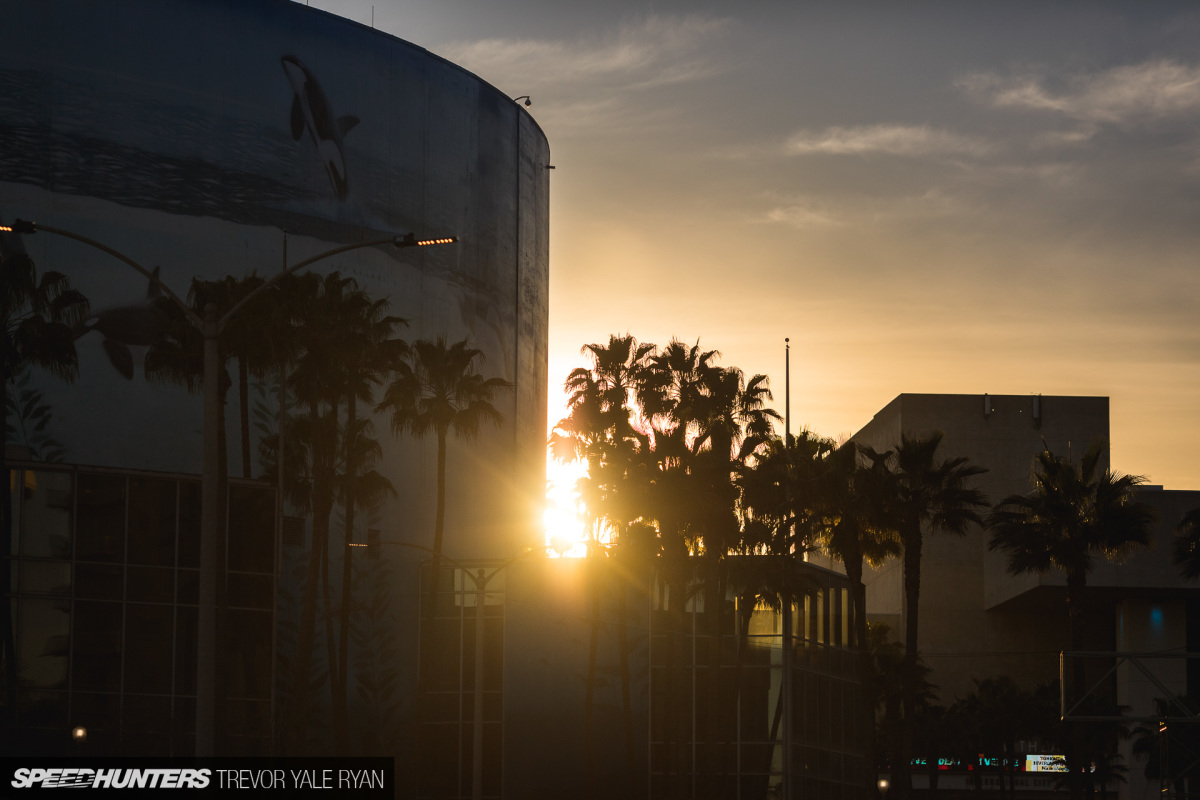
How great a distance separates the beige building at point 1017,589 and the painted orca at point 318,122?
157ft

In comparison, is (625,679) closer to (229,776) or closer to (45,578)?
(45,578)

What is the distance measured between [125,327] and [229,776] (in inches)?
1289

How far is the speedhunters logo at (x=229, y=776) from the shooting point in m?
32.1

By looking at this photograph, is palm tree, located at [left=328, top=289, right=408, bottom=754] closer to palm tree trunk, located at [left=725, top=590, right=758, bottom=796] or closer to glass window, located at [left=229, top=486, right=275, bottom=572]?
glass window, located at [left=229, top=486, right=275, bottom=572]

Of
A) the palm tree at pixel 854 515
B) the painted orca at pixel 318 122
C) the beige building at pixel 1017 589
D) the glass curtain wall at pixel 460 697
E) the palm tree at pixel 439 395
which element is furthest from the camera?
the beige building at pixel 1017 589

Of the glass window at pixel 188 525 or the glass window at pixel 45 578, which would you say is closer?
the glass window at pixel 45 578

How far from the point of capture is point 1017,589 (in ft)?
343

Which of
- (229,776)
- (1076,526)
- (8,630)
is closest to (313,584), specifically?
(8,630)

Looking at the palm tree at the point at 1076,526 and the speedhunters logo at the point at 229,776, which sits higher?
the palm tree at the point at 1076,526

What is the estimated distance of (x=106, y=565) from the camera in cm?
4838

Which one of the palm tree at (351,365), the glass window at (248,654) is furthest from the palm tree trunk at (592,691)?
the glass window at (248,654)

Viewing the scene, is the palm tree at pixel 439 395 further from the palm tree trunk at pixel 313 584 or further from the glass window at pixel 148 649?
the glass window at pixel 148 649

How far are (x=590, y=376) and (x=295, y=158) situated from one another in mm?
24201

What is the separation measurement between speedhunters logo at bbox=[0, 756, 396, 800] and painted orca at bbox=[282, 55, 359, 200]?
30327 millimetres
